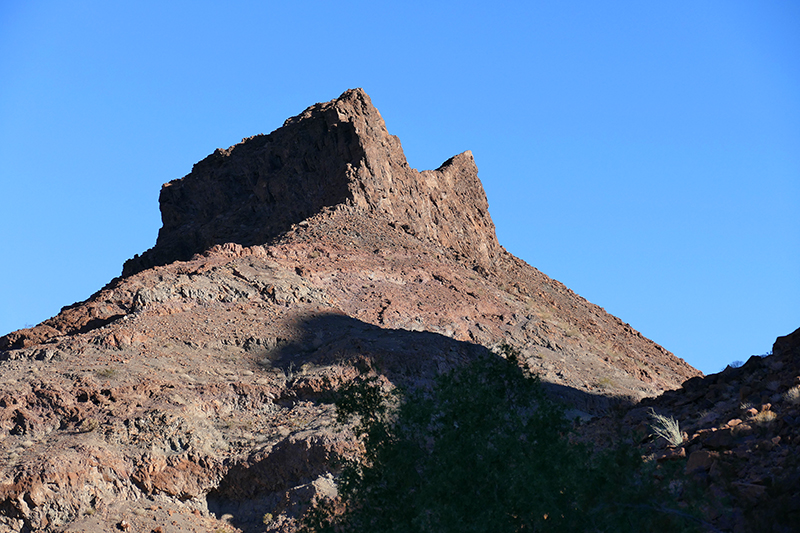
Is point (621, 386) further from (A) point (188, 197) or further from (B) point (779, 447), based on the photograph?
(A) point (188, 197)

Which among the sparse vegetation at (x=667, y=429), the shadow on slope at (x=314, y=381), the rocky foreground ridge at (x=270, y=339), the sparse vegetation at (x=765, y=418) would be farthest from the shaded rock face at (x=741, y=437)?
the rocky foreground ridge at (x=270, y=339)

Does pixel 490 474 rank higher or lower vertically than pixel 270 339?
lower

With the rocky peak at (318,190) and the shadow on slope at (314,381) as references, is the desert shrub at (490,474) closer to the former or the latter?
the shadow on slope at (314,381)

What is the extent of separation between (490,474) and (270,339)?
58.8 ft

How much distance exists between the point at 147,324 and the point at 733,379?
1895 centimetres

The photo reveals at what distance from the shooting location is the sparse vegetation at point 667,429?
49.3 ft

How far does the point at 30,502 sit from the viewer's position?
2019cm

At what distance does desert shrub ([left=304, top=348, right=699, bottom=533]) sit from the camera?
11.3 metres

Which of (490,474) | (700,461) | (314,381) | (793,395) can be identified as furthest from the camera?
(314,381)

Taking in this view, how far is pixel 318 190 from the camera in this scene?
4928 cm

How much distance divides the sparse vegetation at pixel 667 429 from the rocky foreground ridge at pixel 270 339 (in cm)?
768

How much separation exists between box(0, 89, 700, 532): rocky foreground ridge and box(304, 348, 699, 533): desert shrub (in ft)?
16.0

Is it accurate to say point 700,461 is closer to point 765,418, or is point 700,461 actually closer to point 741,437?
point 741,437

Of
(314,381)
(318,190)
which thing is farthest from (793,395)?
(318,190)
